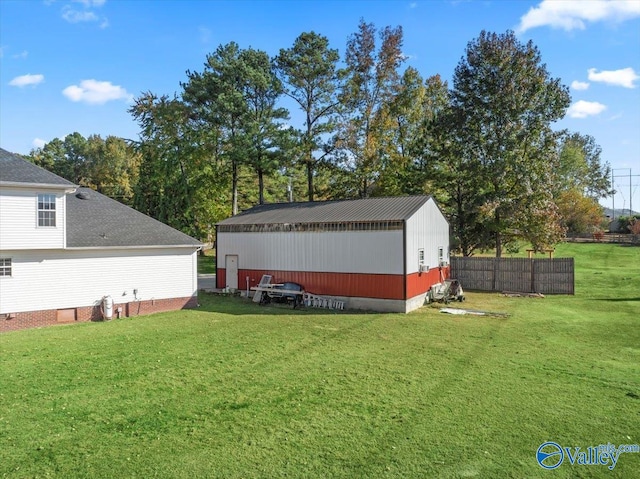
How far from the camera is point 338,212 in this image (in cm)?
2152

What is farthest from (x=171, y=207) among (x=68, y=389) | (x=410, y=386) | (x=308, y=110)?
(x=410, y=386)

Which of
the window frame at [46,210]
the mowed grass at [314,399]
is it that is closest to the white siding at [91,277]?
the window frame at [46,210]

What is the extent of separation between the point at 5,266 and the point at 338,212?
13901 mm

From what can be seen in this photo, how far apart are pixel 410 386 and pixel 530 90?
2517 centimetres

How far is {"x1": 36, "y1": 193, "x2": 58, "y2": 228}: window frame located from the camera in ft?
51.0

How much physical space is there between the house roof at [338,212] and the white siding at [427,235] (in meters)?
0.55

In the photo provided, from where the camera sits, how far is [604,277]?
28844 millimetres

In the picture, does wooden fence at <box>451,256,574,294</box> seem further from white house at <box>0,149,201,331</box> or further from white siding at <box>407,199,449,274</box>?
white house at <box>0,149,201,331</box>

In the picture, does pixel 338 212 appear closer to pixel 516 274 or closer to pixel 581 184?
pixel 516 274

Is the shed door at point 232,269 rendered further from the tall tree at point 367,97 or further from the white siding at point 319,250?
the tall tree at point 367,97

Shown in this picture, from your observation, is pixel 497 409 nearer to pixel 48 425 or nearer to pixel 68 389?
pixel 48 425

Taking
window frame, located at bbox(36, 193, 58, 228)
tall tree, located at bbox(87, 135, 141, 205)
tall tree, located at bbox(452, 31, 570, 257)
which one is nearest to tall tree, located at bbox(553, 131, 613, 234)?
tall tree, located at bbox(452, 31, 570, 257)

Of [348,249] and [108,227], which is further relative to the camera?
[348,249]

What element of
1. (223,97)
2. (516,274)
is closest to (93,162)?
(223,97)
